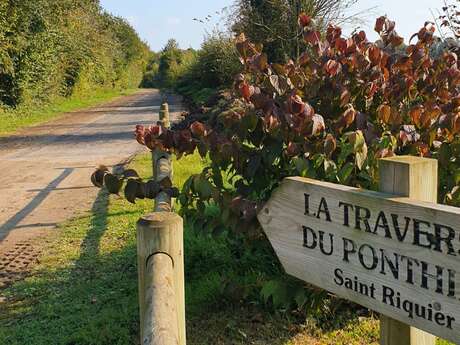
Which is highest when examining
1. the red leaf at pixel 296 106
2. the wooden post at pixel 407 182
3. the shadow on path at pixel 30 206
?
the red leaf at pixel 296 106

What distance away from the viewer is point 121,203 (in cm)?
720

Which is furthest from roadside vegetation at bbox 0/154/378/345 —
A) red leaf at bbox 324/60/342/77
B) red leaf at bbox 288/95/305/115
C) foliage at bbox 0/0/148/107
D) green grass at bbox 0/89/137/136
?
foliage at bbox 0/0/148/107

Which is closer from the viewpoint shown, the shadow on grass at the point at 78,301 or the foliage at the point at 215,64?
the shadow on grass at the point at 78,301

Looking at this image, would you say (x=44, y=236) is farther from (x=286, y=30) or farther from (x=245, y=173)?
(x=286, y=30)

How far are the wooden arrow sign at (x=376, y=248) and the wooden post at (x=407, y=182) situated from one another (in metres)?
0.05

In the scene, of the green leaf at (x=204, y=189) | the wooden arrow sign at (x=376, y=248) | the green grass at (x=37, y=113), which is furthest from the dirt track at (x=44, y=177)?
the wooden arrow sign at (x=376, y=248)

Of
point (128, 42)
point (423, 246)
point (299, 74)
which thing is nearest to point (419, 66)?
point (299, 74)

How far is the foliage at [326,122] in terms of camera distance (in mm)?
2584

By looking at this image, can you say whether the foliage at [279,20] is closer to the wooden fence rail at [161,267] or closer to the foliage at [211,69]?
the foliage at [211,69]

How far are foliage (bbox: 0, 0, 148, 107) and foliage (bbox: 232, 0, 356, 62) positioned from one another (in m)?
8.13

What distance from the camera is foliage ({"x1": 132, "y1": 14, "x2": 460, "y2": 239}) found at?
258 cm

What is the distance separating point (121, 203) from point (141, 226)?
5.46 m

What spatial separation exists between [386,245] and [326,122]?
151 centimetres

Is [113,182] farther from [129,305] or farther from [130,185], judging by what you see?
[129,305]
